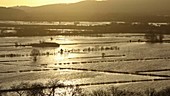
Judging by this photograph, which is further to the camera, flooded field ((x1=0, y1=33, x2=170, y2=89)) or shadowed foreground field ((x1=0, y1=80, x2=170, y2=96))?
flooded field ((x1=0, y1=33, x2=170, y2=89))

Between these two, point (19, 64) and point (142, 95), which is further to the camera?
point (19, 64)

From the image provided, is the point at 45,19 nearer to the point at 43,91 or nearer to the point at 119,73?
the point at 119,73

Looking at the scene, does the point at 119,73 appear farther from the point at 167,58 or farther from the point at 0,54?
the point at 0,54

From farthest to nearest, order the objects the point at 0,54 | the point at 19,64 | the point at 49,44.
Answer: the point at 49,44 → the point at 0,54 → the point at 19,64

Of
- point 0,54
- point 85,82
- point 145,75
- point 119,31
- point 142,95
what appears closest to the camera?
point 142,95

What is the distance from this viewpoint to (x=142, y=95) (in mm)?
12469

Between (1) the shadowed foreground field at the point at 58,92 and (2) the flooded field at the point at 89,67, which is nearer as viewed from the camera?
(1) the shadowed foreground field at the point at 58,92

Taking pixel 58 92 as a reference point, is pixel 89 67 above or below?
below

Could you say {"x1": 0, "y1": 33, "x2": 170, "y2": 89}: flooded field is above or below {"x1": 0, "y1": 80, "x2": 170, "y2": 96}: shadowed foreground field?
below

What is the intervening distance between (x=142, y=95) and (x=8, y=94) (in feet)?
13.3

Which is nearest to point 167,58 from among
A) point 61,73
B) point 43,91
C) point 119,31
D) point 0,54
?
point 61,73

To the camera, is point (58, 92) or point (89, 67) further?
point (89, 67)

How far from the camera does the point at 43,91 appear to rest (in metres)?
12.6

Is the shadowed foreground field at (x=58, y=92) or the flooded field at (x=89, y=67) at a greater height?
the shadowed foreground field at (x=58, y=92)
